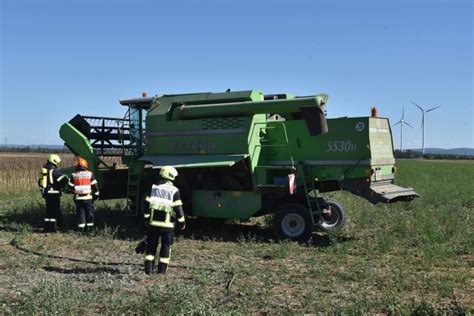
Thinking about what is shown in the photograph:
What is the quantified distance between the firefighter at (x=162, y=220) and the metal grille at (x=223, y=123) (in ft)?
11.6

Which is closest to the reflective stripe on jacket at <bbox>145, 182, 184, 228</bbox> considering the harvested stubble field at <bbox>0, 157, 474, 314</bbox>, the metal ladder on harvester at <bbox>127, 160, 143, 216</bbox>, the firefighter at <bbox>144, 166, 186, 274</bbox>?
the firefighter at <bbox>144, 166, 186, 274</bbox>

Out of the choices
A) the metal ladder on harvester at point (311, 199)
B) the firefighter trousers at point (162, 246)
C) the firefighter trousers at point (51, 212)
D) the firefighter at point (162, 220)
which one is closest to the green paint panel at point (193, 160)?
the metal ladder on harvester at point (311, 199)

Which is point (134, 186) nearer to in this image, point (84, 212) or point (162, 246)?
point (84, 212)

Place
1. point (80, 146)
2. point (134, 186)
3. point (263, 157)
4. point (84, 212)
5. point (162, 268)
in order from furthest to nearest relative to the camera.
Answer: point (80, 146), point (134, 186), point (84, 212), point (263, 157), point (162, 268)

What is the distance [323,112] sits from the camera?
10711 mm

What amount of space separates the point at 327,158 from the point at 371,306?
5.12 meters

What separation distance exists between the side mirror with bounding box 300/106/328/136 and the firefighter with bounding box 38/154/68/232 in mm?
5980

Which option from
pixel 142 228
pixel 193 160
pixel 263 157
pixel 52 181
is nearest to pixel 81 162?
pixel 52 181

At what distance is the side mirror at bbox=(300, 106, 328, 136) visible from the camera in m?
10.6

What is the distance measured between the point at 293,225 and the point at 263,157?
1.59 metres

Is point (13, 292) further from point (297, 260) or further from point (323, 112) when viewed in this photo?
point (323, 112)

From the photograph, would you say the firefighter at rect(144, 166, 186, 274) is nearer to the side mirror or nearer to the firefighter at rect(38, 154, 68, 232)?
the side mirror

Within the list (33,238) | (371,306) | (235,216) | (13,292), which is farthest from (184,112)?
(371,306)

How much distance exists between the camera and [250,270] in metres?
8.02
